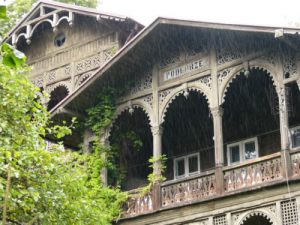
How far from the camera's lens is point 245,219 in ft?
50.4

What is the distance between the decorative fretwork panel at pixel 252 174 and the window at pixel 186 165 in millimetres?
4040

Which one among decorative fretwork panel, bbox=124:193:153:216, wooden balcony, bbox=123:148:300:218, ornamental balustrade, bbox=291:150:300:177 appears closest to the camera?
ornamental balustrade, bbox=291:150:300:177

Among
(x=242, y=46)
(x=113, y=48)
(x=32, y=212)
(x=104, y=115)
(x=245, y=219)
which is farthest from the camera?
(x=113, y=48)

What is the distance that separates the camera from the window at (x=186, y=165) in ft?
65.6

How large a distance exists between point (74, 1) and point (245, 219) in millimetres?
22866

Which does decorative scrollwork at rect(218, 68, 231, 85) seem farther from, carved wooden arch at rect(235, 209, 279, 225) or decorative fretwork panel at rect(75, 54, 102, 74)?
decorative fretwork panel at rect(75, 54, 102, 74)

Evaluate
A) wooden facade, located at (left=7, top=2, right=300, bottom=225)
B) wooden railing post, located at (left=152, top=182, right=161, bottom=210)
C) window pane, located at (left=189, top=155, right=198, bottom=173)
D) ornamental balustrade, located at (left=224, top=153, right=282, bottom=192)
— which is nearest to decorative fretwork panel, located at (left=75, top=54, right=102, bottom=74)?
wooden facade, located at (left=7, top=2, right=300, bottom=225)

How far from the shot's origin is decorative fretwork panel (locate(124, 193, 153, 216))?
56.7ft

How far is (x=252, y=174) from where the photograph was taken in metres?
15.4

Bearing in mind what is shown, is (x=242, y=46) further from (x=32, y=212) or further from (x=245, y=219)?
(x=32, y=212)

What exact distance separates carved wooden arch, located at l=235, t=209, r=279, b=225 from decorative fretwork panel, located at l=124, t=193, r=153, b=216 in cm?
271

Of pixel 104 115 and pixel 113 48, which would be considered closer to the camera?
pixel 104 115

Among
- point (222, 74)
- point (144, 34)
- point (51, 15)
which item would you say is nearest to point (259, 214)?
point (222, 74)

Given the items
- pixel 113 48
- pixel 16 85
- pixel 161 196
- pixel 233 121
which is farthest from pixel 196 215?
pixel 113 48
